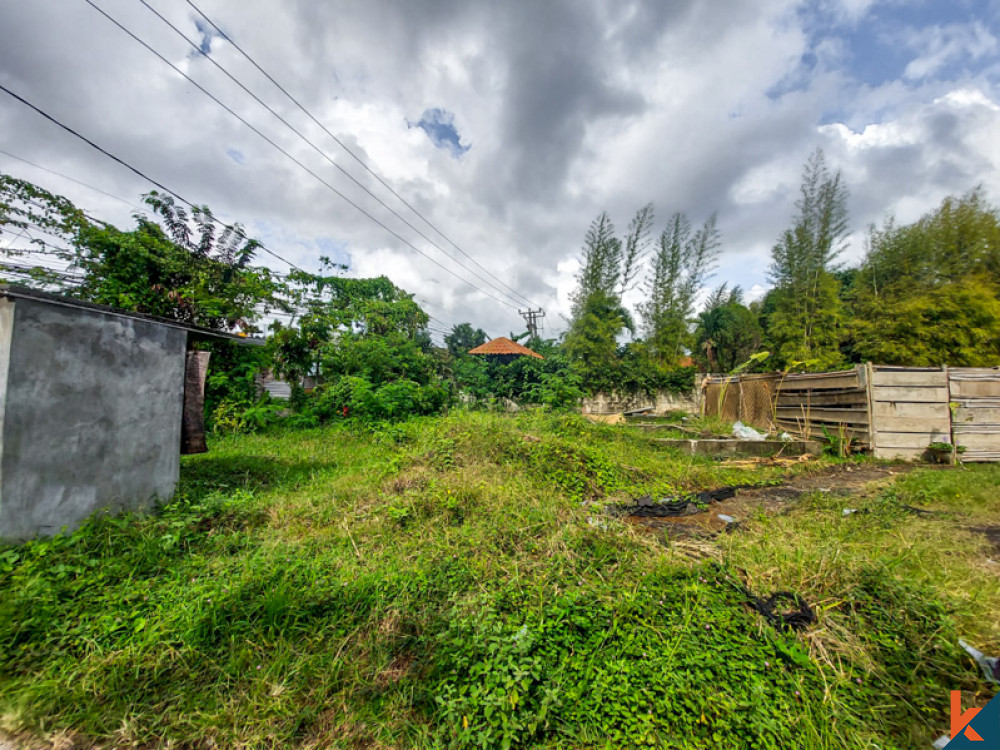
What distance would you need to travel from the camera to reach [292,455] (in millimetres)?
5410

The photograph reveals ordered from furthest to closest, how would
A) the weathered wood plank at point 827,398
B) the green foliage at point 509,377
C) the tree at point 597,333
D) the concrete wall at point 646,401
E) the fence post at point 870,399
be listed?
the concrete wall at point 646,401
the tree at point 597,333
the green foliage at point 509,377
the weathered wood plank at point 827,398
the fence post at point 870,399

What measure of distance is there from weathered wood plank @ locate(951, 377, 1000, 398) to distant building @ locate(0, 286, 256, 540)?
35.1ft

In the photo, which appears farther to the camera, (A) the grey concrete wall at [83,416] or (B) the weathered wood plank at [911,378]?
(B) the weathered wood plank at [911,378]

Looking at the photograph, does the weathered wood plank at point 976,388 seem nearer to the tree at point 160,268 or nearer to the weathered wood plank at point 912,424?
the weathered wood plank at point 912,424

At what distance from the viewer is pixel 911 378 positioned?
5.86 meters

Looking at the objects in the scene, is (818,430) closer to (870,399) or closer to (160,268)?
(870,399)

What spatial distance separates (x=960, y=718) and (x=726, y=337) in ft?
57.6

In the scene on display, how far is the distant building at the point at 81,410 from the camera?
99.6 inches

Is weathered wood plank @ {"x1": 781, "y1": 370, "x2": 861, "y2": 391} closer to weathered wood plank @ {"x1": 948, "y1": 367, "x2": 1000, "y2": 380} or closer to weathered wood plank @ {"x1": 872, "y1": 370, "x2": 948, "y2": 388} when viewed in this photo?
weathered wood plank @ {"x1": 872, "y1": 370, "x2": 948, "y2": 388}

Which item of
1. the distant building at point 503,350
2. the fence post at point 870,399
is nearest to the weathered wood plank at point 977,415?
the fence post at point 870,399

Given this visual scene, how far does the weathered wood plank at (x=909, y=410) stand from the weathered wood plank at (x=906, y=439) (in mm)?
272

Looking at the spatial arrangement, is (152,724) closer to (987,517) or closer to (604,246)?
(987,517)

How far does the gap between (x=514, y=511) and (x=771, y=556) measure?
1.86m

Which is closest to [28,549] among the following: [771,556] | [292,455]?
[292,455]
